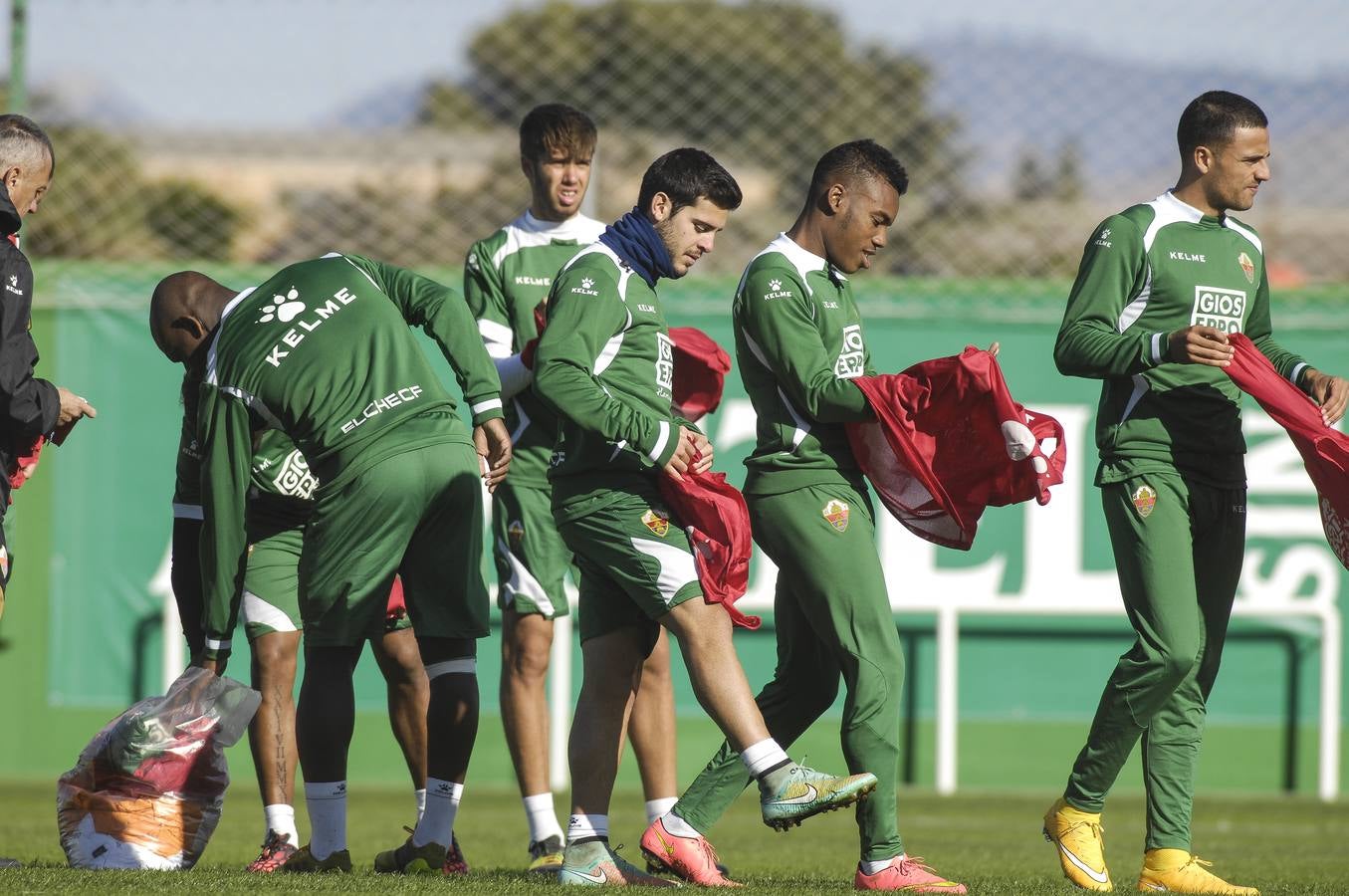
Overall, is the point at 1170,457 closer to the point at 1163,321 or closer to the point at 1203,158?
the point at 1163,321

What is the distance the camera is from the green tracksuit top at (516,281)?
6684 millimetres

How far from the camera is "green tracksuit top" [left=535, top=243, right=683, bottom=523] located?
200 inches

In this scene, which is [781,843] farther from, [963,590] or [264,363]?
[264,363]

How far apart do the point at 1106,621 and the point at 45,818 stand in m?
5.62

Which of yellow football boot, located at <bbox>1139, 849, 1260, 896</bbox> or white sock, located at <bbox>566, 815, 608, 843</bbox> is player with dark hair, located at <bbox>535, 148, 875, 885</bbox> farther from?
yellow football boot, located at <bbox>1139, 849, 1260, 896</bbox>

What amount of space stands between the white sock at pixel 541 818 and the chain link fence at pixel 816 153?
458 centimetres

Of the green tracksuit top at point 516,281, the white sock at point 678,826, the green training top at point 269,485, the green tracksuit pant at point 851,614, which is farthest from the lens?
the green tracksuit top at point 516,281

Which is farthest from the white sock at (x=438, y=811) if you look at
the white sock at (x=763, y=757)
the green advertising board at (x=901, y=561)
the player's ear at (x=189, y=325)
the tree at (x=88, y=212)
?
the tree at (x=88, y=212)

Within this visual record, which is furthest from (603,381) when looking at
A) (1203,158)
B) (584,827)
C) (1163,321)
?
(1203,158)

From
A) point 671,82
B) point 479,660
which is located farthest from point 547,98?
point 479,660

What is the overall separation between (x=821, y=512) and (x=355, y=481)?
1.39 metres

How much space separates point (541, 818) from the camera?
20.5 feet

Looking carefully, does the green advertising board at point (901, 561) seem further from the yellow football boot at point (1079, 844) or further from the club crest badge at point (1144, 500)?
the club crest badge at point (1144, 500)

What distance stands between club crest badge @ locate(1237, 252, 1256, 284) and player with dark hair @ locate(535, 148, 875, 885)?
1645 mm
